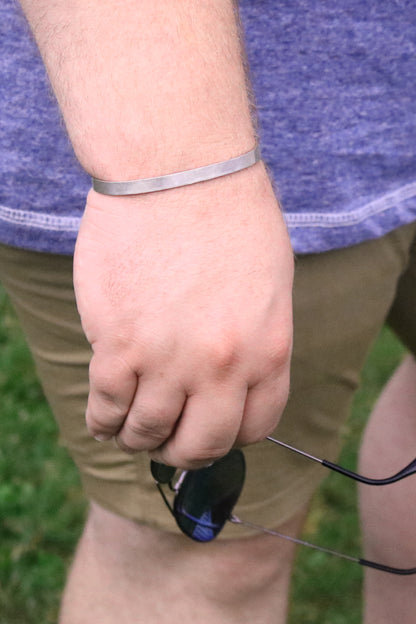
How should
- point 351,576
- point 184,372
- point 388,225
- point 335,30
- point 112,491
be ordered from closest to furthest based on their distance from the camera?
point 184,372 < point 335,30 < point 388,225 < point 112,491 < point 351,576

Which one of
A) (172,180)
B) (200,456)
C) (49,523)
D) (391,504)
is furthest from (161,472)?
(49,523)

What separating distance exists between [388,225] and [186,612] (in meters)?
0.67

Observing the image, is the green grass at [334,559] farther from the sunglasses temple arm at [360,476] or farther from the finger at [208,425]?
the finger at [208,425]

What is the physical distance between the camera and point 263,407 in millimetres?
910

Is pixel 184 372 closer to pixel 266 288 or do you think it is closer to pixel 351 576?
pixel 266 288

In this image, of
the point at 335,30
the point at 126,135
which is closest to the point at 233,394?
the point at 126,135

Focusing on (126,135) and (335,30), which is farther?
(335,30)

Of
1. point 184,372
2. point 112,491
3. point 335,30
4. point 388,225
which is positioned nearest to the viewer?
point 184,372

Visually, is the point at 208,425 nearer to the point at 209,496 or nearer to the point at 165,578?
the point at 209,496

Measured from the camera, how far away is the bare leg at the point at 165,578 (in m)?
1.34

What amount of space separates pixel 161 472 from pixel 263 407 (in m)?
0.29

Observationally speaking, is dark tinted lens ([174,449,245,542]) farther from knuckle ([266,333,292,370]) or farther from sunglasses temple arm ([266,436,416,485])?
knuckle ([266,333,292,370])

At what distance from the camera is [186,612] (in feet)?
4.44

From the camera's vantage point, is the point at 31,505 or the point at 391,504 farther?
the point at 31,505
